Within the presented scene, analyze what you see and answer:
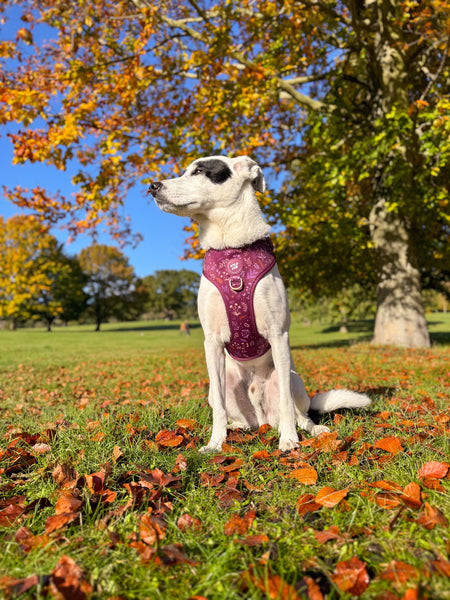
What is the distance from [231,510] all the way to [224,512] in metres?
0.04

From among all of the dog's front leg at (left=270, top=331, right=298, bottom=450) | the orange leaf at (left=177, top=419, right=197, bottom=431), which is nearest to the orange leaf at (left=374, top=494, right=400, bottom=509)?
the dog's front leg at (left=270, top=331, right=298, bottom=450)

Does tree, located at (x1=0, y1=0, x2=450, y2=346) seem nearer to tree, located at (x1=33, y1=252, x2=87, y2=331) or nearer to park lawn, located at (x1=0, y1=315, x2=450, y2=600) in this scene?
park lawn, located at (x1=0, y1=315, x2=450, y2=600)

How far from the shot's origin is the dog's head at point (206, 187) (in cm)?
304

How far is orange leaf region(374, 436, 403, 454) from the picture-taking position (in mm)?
2602

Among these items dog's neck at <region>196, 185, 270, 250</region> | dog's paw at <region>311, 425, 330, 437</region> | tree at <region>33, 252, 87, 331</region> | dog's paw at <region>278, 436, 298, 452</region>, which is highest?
tree at <region>33, 252, 87, 331</region>

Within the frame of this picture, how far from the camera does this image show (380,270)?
41.1ft

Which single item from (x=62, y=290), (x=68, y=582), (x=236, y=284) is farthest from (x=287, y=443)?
(x=62, y=290)

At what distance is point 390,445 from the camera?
263 cm

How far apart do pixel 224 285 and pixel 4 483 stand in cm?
199

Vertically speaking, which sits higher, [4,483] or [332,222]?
[332,222]

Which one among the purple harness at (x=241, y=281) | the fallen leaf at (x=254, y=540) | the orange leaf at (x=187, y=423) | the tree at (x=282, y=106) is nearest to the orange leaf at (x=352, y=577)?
the fallen leaf at (x=254, y=540)

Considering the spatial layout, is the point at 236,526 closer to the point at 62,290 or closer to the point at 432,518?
the point at 432,518

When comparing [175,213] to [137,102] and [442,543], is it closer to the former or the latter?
[442,543]

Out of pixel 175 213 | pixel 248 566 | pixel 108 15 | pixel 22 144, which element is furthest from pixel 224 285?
pixel 108 15
